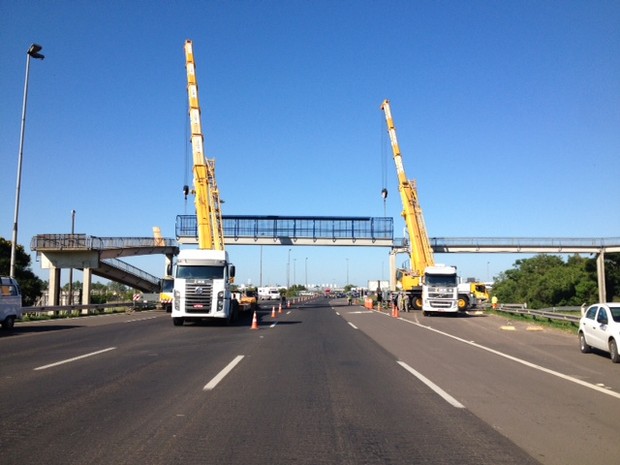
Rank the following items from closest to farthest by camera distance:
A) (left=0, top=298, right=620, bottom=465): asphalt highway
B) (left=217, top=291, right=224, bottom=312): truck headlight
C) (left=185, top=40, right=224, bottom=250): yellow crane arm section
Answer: (left=0, top=298, right=620, bottom=465): asphalt highway
(left=217, top=291, right=224, bottom=312): truck headlight
(left=185, top=40, right=224, bottom=250): yellow crane arm section

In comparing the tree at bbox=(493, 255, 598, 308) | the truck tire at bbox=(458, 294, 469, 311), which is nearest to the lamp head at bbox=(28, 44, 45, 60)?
the truck tire at bbox=(458, 294, 469, 311)

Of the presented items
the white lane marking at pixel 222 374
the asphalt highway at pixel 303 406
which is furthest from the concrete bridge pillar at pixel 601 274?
the white lane marking at pixel 222 374

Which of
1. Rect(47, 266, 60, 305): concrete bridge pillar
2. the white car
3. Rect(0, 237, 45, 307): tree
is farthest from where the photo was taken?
Rect(0, 237, 45, 307): tree

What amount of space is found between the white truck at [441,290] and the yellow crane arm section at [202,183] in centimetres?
1508

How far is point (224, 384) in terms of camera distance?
34.6ft

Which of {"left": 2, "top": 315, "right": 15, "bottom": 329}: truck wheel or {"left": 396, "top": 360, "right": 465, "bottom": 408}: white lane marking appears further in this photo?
{"left": 2, "top": 315, "right": 15, "bottom": 329}: truck wheel

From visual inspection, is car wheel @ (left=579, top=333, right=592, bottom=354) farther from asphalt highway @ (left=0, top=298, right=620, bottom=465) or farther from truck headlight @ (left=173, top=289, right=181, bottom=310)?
truck headlight @ (left=173, top=289, right=181, bottom=310)

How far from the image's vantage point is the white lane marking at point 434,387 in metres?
9.00

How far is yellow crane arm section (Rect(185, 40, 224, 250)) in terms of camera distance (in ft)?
116

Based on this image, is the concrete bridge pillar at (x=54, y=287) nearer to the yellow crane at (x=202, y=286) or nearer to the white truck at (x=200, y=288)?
the yellow crane at (x=202, y=286)

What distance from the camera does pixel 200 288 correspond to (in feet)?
85.5

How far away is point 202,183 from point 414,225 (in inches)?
819

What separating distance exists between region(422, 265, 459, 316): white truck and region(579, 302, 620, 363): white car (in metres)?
23.0

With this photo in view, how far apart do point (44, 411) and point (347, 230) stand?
186 feet
